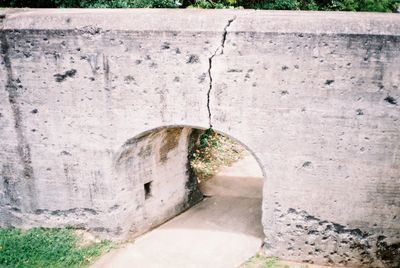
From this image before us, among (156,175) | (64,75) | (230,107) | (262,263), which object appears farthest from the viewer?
(156,175)

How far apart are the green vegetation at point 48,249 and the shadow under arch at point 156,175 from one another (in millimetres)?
726

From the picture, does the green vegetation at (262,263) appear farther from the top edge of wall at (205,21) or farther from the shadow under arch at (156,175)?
the top edge of wall at (205,21)

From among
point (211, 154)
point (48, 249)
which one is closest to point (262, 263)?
point (48, 249)

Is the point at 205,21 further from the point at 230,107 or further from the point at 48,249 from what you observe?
the point at 48,249

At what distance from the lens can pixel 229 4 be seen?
943cm

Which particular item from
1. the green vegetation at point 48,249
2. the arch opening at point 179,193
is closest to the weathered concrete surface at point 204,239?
the arch opening at point 179,193

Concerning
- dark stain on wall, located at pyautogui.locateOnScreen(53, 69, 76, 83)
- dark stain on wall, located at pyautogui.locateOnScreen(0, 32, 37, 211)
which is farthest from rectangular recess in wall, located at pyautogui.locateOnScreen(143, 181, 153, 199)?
dark stain on wall, located at pyautogui.locateOnScreen(53, 69, 76, 83)

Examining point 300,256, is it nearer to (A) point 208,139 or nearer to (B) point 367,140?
(B) point 367,140

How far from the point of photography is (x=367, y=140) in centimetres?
Answer: 487

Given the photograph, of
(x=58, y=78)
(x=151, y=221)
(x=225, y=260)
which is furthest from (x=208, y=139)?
(x=58, y=78)

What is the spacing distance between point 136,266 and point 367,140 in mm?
3630

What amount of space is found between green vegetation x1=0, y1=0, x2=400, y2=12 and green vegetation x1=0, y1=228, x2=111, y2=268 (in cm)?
462

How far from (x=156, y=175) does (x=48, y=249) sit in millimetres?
1980

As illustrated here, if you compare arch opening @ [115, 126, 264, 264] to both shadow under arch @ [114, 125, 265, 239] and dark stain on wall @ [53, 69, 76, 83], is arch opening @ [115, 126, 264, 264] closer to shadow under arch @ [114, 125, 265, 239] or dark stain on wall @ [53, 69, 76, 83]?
shadow under arch @ [114, 125, 265, 239]
